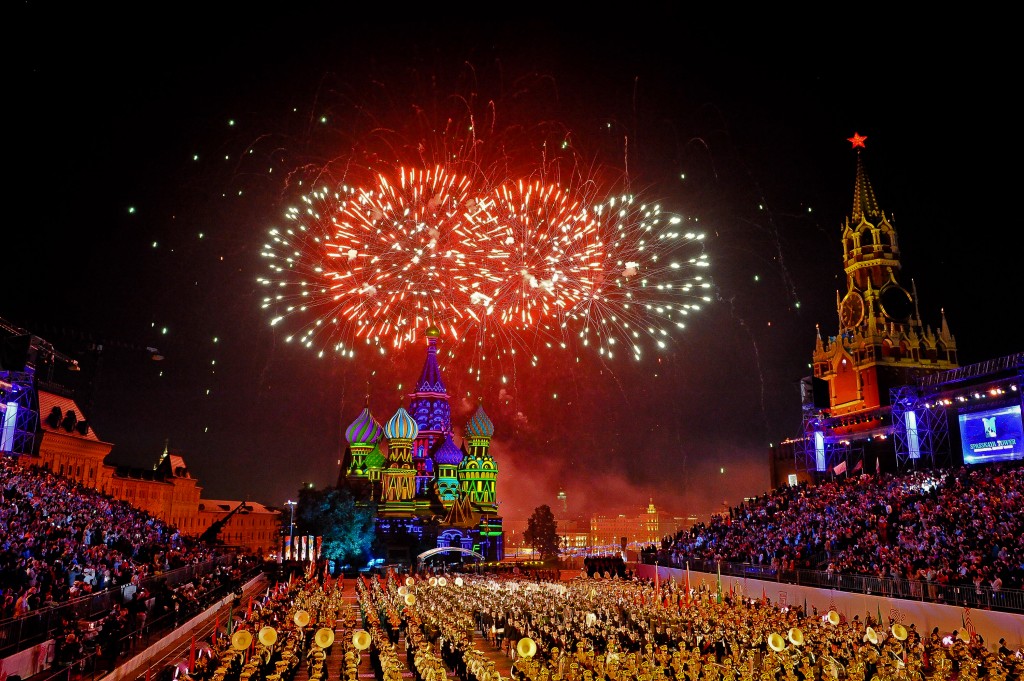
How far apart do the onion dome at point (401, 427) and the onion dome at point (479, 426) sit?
1027cm

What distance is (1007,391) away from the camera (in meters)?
35.1

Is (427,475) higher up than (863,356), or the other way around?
(863,356)

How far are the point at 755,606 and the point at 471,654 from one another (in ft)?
38.2

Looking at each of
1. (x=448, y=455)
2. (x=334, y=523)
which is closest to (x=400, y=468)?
(x=448, y=455)

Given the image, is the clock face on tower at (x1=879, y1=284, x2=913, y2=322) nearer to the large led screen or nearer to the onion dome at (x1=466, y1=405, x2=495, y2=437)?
the large led screen

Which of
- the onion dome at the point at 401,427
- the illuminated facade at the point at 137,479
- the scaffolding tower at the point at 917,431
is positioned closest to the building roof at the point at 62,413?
the illuminated facade at the point at 137,479

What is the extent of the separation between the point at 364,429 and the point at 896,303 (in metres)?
64.5

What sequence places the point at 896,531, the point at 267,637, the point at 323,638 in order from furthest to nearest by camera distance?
the point at 896,531, the point at 323,638, the point at 267,637

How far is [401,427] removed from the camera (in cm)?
9356

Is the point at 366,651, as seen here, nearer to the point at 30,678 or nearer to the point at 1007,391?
the point at 30,678

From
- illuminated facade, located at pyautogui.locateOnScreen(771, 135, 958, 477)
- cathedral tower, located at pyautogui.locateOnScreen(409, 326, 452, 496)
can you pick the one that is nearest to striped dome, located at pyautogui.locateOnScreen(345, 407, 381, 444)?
cathedral tower, located at pyautogui.locateOnScreen(409, 326, 452, 496)

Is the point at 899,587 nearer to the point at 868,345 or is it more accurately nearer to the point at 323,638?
the point at 323,638

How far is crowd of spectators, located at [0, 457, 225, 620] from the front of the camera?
68.9ft

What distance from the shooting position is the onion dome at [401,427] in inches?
3684
